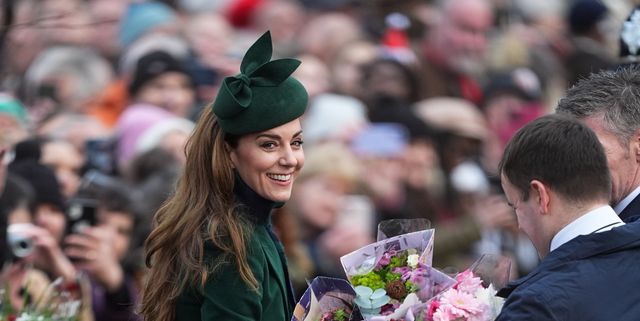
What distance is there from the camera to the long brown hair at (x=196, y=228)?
4547mm

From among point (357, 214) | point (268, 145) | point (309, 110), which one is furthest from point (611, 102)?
point (309, 110)

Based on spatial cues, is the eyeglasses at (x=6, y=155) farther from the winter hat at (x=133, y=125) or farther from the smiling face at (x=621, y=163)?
the smiling face at (x=621, y=163)

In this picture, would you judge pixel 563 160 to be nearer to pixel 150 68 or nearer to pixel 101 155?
pixel 101 155

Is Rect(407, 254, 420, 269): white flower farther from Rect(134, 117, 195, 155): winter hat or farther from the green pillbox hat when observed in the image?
Rect(134, 117, 195, 155): winter hat

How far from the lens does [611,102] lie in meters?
4.72

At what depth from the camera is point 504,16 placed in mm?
Result: 12836

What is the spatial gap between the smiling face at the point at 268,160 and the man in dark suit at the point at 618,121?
1.00 m

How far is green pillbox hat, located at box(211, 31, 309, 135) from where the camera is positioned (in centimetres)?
464

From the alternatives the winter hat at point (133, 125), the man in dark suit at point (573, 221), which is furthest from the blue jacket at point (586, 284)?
the winter hat at point (133, 125)

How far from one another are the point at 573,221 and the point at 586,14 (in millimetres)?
A: 8757

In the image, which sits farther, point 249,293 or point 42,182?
point 42,182

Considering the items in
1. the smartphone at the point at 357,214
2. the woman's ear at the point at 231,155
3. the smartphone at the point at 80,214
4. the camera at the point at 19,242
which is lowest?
the smartphone at the point at 357,214

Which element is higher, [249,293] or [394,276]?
[394,276]

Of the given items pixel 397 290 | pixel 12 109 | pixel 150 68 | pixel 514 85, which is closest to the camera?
pixel 397 290
